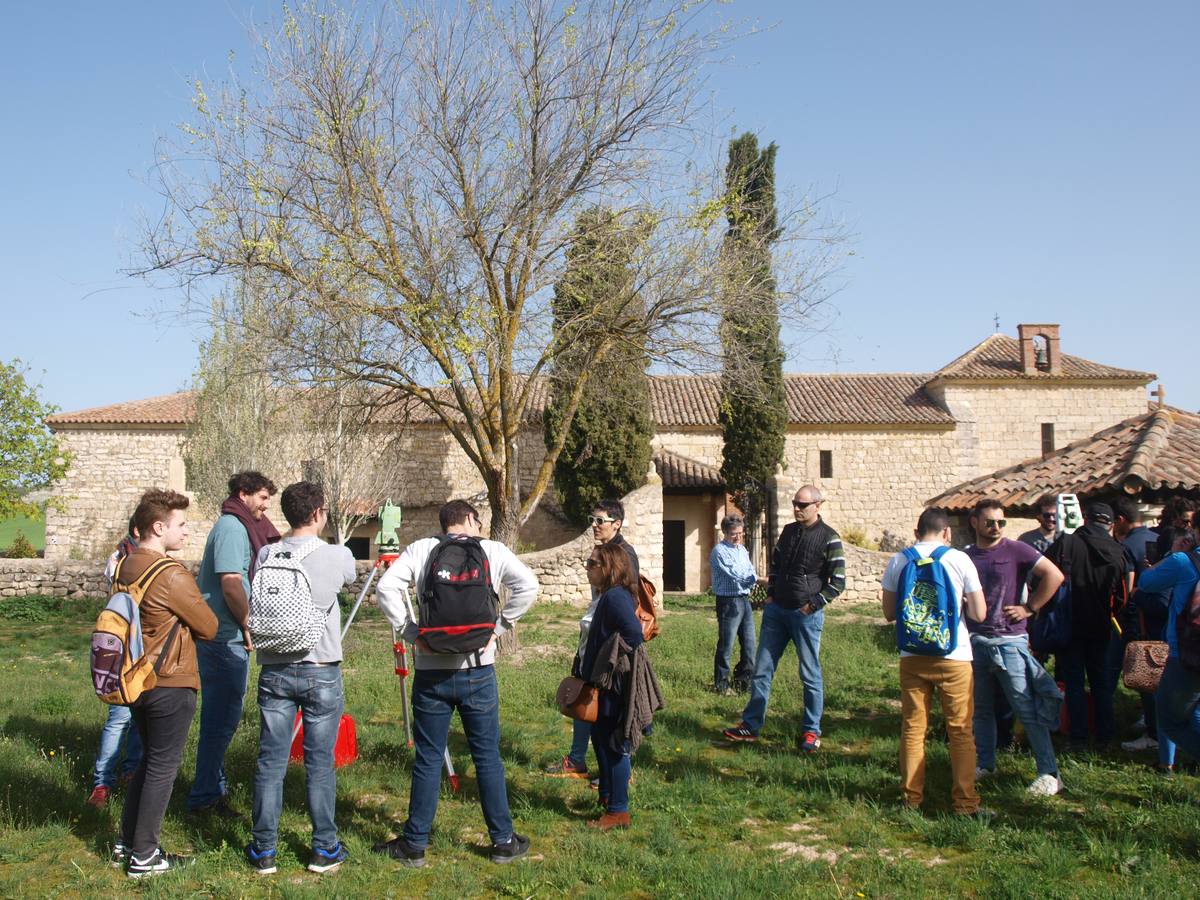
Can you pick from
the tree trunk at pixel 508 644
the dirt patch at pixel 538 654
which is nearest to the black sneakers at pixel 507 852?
the dirt patch at pixel 538 654

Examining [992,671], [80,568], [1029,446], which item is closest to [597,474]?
[80,568]

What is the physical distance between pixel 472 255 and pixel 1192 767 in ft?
26.6

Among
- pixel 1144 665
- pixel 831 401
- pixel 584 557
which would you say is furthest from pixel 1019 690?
pixel 831 401

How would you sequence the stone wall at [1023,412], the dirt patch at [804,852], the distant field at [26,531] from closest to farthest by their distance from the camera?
the dirt patch at [804,852] → the stone wall at [1023,412] → the distant field at [26,531]

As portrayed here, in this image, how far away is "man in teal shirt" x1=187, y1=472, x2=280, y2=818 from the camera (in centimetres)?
466

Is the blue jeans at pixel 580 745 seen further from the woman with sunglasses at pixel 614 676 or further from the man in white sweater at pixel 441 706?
the man in white sweater at pixel 441 706

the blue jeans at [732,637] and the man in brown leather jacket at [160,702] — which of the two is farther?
the blue jeans at [732,637]

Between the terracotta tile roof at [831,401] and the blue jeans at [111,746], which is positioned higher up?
the terracotta tile roof at [831,401]

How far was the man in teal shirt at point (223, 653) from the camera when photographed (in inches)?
184

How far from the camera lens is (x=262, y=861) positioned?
13.3 feet

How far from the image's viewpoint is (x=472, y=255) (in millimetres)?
9867

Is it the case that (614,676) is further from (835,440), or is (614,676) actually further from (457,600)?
(835,440)

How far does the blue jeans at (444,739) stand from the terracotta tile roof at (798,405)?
21.8 m

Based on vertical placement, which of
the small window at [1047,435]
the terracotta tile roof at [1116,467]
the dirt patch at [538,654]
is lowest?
the dirt patch at [538,654]
